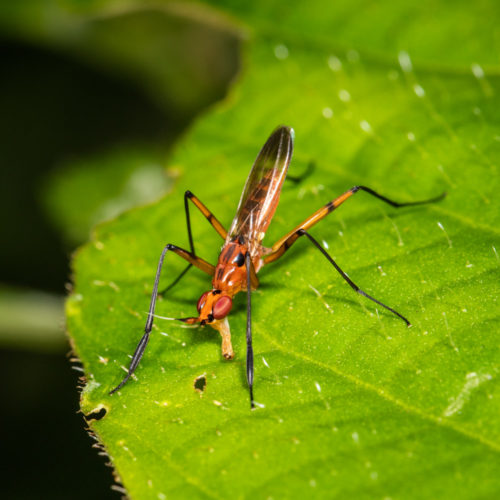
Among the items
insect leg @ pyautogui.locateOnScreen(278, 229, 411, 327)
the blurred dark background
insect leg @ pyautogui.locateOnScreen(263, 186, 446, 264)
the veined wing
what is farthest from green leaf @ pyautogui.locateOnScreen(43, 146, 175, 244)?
insect leg @ pyautogui.locateOnScreen(278, 229, 411, 327)

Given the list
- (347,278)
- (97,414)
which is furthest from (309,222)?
(97,414)

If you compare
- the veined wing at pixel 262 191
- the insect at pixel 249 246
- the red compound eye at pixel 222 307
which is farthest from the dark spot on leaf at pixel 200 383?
the veined wing at pixel 262 191

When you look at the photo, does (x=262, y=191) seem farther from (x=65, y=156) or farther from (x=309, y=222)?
(x=65, y=156)

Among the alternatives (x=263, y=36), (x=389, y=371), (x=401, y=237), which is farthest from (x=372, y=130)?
(x=389, y=371)

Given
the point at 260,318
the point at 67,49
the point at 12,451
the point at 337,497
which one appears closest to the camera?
the point at 337,497

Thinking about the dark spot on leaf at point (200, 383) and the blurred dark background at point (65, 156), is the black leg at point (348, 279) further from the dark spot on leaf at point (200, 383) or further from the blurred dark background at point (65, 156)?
the blurred dark background at point (65, 156)

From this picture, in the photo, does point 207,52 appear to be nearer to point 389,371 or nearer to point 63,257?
point 63,257
